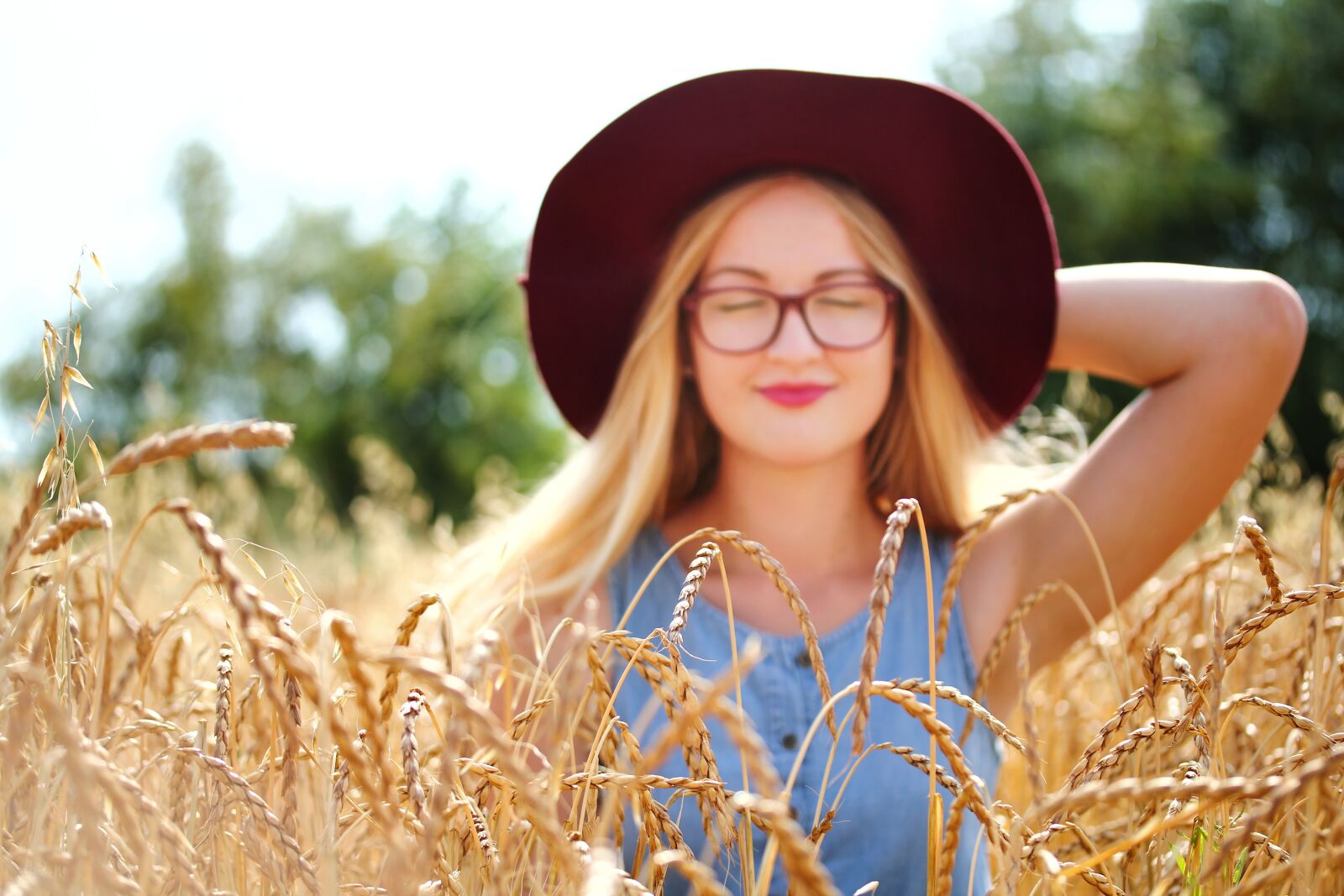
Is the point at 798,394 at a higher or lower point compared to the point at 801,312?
lower

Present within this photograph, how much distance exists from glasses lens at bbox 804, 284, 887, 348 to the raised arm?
0.42 meters

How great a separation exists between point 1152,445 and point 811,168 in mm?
734

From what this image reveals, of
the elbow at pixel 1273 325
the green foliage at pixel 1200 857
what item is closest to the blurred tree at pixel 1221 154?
the elbow at pixel 1273 325

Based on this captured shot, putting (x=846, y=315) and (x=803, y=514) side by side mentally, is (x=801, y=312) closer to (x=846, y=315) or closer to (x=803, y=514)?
(x=846, y=315)

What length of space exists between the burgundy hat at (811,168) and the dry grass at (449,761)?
2.93ft

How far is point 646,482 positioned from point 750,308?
14.1 inches

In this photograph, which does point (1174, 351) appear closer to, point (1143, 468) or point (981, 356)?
point (1143, 468)

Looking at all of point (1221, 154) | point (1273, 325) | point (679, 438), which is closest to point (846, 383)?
point (679, 438)

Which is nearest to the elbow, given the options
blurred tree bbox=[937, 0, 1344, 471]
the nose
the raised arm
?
the raised arm

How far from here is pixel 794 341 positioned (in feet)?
5.66

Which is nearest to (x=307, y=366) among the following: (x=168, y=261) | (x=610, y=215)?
(x=168, y=261)

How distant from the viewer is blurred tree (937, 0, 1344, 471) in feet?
42.2

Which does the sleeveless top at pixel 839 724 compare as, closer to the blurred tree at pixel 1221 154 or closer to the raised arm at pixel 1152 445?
the raised arm at pixel 1152 445

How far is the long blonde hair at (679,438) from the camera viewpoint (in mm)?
1845
